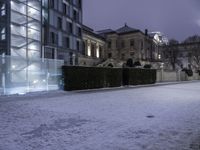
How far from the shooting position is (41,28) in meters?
27.5

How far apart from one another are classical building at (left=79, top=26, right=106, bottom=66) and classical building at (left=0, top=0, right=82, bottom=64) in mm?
3188

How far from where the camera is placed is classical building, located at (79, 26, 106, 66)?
4239 cm

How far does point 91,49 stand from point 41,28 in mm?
19817

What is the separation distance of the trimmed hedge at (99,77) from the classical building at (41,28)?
3.14m

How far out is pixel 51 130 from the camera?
18.2 feet

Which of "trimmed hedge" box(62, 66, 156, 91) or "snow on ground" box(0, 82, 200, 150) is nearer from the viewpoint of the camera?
"snow on ground" box(0, 82, 200, 150)

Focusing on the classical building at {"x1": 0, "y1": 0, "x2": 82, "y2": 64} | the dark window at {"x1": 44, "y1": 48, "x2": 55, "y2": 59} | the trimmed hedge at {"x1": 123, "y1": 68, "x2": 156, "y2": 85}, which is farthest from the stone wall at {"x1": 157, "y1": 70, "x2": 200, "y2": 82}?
the dark window at {"x1": 44, "y1": 48, "x2": 55, "y2": 59}

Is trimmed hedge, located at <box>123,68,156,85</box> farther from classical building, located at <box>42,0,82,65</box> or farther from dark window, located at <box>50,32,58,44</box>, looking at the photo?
dark window, located at <box>50,32,58,44</box>

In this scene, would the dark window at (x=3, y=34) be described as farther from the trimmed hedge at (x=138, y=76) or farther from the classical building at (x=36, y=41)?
the trimmed hedge at (x=138, y=76)

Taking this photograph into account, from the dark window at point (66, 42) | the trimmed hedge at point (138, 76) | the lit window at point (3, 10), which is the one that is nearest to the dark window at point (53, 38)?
the dark window at point (66, 42)

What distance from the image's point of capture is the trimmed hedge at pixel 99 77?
15.5m

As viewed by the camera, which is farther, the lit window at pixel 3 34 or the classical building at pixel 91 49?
the classical building at pixel 91 49

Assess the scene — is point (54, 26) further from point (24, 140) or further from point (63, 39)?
point (24, 140)

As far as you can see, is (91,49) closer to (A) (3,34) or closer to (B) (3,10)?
(B) (3,10)
